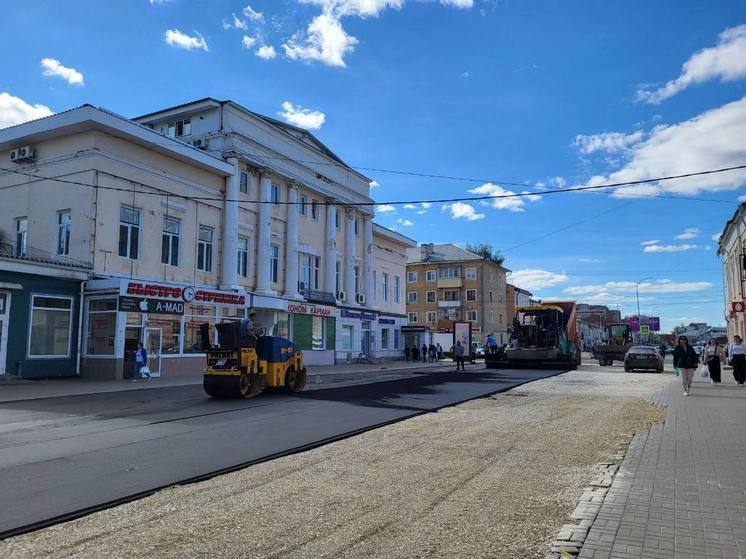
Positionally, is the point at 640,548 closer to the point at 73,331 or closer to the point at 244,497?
the point at 244,497

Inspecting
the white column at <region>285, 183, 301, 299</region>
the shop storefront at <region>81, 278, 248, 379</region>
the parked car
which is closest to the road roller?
the shop storefront at <region>81, 278, 248, 379</region>

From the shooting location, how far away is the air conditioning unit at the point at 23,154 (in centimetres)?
2556

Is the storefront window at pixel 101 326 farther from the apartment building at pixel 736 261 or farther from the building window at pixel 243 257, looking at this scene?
the apartment building at pixel 736 261

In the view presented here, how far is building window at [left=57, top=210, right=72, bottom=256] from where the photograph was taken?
24.3m

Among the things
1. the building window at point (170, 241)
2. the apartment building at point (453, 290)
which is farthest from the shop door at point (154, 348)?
the apartment building at point (453, 290)

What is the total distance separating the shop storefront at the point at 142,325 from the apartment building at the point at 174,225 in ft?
0.18

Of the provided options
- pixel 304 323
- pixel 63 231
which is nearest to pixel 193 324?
pixel 63 231

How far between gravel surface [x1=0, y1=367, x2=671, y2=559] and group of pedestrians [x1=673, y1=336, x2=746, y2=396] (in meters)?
8.53

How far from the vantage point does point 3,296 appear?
20406 millimetres

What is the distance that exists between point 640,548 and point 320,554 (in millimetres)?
2388

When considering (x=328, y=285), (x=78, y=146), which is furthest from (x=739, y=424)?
(x=328, y=285)

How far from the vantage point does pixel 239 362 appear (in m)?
14.9

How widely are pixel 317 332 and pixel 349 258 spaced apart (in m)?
7.40

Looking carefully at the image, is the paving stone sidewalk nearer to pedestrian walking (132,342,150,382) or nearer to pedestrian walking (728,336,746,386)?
pedestrian walking (728,336,746,386)
